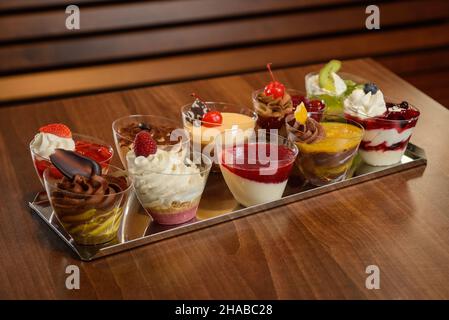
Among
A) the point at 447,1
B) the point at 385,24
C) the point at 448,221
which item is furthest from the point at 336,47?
the point at 448,221

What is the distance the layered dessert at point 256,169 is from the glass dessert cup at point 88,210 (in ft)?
0.94

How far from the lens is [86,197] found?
1.49m

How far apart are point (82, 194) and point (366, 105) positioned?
0.90m

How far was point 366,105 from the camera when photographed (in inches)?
78.1

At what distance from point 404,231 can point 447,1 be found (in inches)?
119

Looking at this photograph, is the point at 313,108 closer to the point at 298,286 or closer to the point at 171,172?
the point at 171,172

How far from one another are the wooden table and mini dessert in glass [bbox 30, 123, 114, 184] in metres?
0.12

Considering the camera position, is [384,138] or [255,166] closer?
[255,166]

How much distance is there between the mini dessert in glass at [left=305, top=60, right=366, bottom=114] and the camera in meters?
2.22

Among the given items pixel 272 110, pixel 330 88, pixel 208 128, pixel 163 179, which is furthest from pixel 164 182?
pixel 330 88

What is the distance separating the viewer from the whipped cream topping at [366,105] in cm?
197

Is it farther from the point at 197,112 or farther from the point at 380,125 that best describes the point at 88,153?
the point at 380,125

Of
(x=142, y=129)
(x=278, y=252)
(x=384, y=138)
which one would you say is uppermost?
(x=142, y=129)

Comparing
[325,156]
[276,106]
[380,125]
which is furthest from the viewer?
[276,106]
